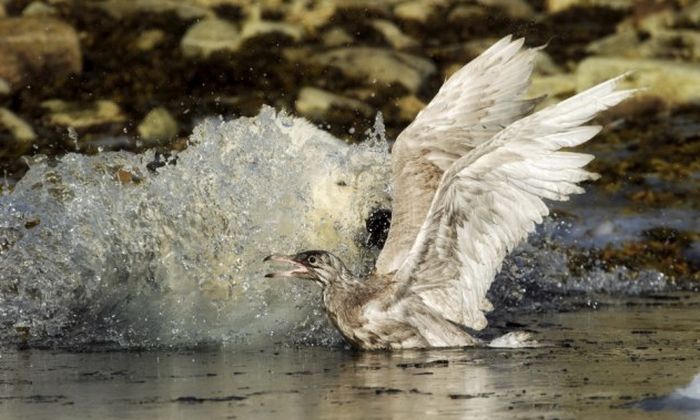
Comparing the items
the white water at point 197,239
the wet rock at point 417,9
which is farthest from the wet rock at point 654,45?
the white water at point 197,239

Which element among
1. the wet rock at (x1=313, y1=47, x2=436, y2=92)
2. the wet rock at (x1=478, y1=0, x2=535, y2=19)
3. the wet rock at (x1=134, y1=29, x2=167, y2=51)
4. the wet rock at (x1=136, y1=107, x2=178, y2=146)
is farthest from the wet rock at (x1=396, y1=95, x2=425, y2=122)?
the wet rock at (x1=478, y1=0, x2=535, y2=19)

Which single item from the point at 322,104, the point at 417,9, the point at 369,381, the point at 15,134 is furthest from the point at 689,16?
the point at 369,381

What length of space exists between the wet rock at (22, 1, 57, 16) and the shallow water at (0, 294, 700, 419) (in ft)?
51.2

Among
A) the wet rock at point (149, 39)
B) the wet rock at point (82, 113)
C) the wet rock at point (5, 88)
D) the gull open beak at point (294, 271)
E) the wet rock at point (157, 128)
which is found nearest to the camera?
the gull open beak at point (294, 271)

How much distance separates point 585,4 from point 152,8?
23.1 feet

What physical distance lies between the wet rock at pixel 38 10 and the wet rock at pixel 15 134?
171 inches

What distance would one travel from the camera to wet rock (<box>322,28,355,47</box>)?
86.6 feet

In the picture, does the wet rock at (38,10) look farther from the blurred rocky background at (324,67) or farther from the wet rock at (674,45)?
the wet rock at (674,45)

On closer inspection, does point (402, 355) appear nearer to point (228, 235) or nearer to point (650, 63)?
point (228, 235)

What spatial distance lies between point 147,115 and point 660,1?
31.5 feet

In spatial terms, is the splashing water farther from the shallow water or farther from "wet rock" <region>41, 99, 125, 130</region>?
"wet rock" <region>41, 99, 125, 130</region>

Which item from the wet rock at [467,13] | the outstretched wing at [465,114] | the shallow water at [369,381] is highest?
the wet rock at [467,13]

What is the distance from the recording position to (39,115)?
22766mm

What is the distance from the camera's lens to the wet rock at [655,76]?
23.0m
